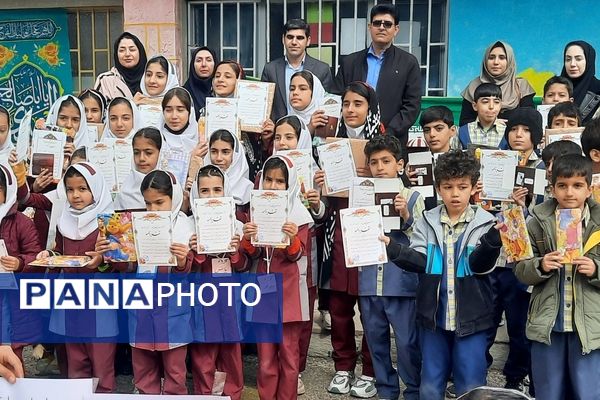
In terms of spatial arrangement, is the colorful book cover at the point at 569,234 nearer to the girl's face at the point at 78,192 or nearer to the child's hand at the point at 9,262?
the girl's face at the point at 78,192

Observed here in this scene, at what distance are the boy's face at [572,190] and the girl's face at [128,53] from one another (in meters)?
3.19

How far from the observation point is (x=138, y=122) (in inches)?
171

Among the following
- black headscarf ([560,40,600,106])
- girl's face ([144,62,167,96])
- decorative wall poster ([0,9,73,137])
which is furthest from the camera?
decorative wall poster ([0,9,73,137])

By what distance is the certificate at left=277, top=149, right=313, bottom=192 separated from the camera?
12.5ft

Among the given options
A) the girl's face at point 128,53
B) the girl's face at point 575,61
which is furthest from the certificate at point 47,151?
the girl's face at point 575,61

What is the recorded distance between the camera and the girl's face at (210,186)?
Answer: 358cm

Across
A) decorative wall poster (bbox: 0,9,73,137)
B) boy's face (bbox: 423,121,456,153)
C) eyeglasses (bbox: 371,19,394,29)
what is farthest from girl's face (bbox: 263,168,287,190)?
decorative wall poster (bbox: 0,9,73,137)

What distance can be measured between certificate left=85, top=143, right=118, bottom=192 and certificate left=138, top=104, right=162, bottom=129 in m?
0.44

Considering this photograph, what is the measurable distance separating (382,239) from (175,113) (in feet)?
5.48

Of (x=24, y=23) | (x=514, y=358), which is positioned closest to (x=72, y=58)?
(x=24, y=23)

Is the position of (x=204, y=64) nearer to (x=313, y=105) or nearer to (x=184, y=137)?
(x=184, y=137)

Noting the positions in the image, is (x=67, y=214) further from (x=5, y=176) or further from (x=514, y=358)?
(x=514, y=358)

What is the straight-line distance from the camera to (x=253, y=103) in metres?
4.38

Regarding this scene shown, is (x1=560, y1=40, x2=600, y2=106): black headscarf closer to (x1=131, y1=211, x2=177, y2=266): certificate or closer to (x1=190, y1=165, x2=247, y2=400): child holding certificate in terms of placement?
(x1=190, y1=165, x2=247, y2=400): child holding certificate
